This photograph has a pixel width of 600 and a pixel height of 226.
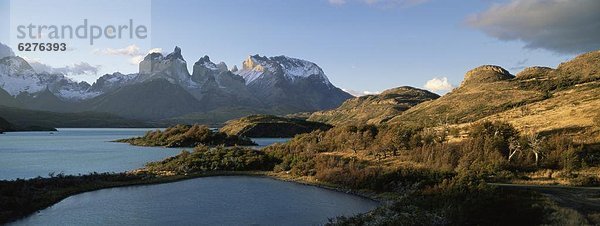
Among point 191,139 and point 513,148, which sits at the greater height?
point 191,139

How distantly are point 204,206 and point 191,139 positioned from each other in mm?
114882

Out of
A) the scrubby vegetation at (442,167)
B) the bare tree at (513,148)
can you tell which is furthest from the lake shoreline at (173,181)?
the bare tree at (513,148)

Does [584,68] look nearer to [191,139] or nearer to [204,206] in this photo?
[191,139]

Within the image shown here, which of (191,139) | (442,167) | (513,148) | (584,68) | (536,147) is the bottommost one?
(442,167)

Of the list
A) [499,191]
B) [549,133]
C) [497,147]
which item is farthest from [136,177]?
[549,133]

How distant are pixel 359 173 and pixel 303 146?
116 feet

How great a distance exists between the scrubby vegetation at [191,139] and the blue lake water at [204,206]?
93449mm

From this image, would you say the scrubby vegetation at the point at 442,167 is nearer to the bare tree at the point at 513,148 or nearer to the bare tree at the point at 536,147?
the bare tree at the point at 513,148

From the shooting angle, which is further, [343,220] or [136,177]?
[136,177]

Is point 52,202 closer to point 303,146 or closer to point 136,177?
point 136,177

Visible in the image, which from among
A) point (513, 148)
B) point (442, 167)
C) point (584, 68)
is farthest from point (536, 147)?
point (584, 68)

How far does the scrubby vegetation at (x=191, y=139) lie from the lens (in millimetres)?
153125

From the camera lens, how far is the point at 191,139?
156 m

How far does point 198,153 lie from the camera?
83.2m
